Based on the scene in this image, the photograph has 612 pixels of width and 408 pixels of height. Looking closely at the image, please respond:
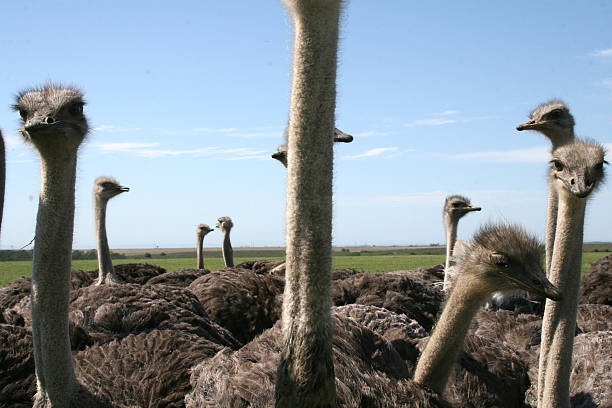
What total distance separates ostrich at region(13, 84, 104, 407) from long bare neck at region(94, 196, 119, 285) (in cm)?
436

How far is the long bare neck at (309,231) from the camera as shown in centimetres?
268

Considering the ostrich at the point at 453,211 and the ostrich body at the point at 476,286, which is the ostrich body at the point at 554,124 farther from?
the ostrich at the point at 453,211

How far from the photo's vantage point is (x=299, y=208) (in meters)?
2.72

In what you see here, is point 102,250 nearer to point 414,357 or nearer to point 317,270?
point 414,357

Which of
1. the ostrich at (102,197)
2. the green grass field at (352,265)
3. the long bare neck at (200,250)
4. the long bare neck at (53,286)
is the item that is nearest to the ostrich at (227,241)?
the long bare neck at (200,250)

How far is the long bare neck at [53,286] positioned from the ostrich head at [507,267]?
2.06 m

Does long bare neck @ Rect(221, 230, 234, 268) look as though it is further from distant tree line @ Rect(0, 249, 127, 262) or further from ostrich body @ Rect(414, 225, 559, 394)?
ostrich body @ Rect(414, 225, 559, 394)

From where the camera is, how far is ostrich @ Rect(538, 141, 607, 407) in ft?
12.7

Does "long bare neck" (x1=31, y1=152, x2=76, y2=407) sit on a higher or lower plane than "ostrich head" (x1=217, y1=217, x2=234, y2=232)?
lower

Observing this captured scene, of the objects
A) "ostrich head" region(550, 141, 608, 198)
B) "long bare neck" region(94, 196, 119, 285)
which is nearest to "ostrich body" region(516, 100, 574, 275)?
A: "ostrich head" region(550, 141, 608, 198)

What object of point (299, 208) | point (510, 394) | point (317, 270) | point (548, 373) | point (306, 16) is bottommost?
point (510, 394)

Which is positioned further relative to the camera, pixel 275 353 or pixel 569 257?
pixel 569 257

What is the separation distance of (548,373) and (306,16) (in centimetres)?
246

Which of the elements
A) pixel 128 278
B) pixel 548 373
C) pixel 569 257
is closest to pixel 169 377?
pixel 548 373
